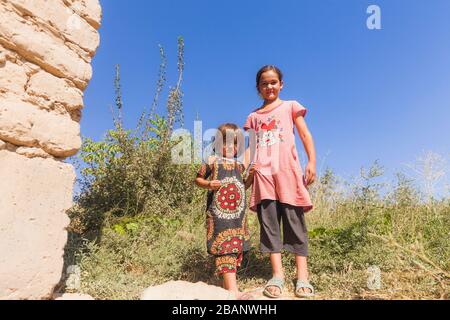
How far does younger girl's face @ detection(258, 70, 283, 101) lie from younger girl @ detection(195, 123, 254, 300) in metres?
0.41

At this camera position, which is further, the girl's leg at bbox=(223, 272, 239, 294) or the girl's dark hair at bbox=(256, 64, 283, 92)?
the girl's dark hair at bbox=(256, 64, 283, 92)

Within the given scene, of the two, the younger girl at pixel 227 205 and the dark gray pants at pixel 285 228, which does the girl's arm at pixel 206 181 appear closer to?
the younger girl at pixel 227 205

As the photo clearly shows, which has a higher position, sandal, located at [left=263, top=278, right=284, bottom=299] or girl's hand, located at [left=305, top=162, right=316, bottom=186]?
girl's hand, located at [left=305, top=162, right=316, bottom=186]

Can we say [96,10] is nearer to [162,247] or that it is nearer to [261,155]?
[261,155]

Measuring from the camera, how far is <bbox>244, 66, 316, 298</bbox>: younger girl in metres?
2.89

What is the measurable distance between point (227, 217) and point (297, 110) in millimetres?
1114

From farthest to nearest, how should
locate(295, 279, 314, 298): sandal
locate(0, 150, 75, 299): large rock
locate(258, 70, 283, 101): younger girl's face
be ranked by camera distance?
1. locate(258, 70, 283, 101): younger girl's face
2. locate(295, 279, 314, 298): sandal
3. locate(0, 150, 75, 299): large rock

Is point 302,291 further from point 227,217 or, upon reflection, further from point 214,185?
point 214,185

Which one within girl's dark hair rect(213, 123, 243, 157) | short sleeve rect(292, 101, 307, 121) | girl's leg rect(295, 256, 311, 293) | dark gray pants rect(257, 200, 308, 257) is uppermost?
short sleeve rect(292, 101, 307, 121)

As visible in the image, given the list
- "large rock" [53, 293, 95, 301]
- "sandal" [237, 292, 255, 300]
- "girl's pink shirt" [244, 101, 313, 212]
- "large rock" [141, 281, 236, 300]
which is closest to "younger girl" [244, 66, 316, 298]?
"girl's pink shirt" [244, 101, 313, 212]

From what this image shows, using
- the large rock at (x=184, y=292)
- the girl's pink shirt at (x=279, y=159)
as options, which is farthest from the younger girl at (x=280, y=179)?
the large rock at (x=184, y=292)

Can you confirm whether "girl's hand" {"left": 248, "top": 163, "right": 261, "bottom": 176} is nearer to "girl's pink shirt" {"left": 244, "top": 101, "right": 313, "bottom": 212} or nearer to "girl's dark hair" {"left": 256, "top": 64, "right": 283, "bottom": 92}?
"girl's pink shirt" {"left": 244, "top": 101, "right": 313, "bottom": 212}

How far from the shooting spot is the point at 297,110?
3.07 metres

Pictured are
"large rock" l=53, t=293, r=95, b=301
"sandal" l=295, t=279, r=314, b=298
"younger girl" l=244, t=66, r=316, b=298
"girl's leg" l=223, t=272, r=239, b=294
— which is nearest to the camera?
"large rock" l=53, t=293, r=95, b=301
